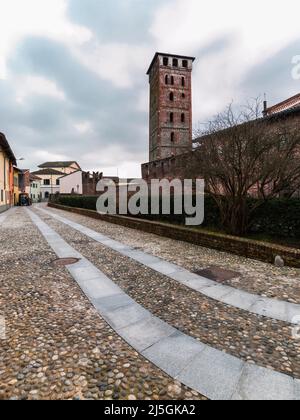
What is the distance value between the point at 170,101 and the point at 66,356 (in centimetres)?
4372

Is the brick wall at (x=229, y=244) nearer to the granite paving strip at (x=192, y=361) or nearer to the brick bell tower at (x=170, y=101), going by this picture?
the granite paving strip at (x=192, y=361)

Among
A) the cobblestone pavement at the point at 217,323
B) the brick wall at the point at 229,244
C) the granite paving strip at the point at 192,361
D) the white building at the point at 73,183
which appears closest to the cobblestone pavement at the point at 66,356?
the granite paving strip at the point at 192,361

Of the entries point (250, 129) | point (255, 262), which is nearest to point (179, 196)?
point (250, 129)

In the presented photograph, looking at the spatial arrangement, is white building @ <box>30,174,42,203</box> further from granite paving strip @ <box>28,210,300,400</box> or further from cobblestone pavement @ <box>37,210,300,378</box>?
granite paving strip @ <box>28,210,300,400</box>

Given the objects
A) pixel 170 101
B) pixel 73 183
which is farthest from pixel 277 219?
pixel 73 183

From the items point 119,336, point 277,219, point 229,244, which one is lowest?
point 119,336

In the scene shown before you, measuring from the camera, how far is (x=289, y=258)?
18.0 feet

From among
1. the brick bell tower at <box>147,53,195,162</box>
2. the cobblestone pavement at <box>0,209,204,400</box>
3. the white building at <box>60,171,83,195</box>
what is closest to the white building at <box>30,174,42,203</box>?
the white building at <box>60,171,83,195</box>

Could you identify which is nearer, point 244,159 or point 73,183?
point 244,159

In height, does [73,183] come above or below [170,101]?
below

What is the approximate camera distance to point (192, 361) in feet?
7.61

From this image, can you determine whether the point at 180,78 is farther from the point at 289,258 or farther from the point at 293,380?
the point at 293,380

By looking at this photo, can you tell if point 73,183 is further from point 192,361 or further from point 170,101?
point 192,361
